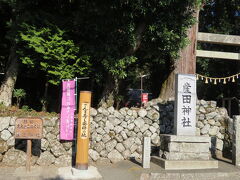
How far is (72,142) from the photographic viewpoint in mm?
8398

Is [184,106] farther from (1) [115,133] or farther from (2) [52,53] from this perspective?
(2) [52,53]

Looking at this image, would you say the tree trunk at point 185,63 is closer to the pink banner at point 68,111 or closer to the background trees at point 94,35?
the background trees at point 94,35

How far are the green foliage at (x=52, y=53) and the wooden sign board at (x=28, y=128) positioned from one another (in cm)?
224

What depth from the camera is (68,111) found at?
838 centimetres

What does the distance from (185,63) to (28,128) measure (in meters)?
6.78

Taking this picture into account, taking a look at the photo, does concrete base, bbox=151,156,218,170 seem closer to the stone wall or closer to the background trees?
the stone wall

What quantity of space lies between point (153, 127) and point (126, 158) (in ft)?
4.90

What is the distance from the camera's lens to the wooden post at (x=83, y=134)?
7.17 meters

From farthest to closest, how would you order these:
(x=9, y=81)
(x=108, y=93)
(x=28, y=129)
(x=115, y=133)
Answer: (x=9, y=81), (x=108, y=93), (x=115, y=133), (x=28, y=129)

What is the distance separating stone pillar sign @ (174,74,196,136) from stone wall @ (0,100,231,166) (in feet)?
4.62

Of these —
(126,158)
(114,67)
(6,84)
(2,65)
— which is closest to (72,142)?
(126,158)

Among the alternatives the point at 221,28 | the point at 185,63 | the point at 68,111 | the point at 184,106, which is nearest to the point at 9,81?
the point at 68,111

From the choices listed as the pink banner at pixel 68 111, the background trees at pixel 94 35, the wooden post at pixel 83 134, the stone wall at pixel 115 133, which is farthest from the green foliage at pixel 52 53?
the wooden post at pixel 83 134

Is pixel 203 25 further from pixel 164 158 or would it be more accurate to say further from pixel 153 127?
pixel 164 158
